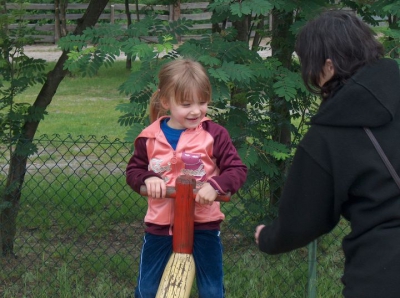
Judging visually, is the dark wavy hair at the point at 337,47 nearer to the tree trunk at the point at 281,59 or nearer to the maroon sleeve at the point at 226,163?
the maroon sleeve at the point at 226,163

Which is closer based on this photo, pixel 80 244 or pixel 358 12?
pixel 358 12

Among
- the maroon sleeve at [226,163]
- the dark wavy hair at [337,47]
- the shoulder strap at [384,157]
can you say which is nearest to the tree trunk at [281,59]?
the maroon sleeve at [226,163]

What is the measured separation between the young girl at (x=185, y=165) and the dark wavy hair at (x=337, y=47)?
80 cm

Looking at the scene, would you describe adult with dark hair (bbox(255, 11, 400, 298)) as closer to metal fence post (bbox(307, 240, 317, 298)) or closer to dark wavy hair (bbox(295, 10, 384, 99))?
dark wavy hair (bbox(295, 10, 384, 99))

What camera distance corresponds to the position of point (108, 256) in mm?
5441

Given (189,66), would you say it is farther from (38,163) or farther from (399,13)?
(38,163)

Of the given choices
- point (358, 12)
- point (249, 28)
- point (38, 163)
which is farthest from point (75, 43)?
point (38, 163)

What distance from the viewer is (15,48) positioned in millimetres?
5117

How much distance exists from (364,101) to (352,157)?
17 cm

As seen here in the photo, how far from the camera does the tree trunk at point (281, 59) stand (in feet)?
15.5

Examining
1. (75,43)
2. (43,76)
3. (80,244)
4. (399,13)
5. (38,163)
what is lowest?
(38,163)

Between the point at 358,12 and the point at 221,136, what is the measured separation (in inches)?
90.8

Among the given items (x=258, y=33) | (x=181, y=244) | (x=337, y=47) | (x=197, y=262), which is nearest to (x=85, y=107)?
(x=258, y=33)

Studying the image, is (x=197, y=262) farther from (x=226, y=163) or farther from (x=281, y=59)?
(x=281, y=59)
